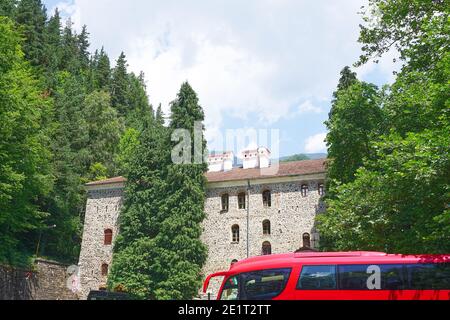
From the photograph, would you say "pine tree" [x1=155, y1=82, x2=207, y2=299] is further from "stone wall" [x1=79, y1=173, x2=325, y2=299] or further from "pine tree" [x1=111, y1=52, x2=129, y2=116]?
"pine tree" [x1=111, y1=52, x2=129, y2=116]

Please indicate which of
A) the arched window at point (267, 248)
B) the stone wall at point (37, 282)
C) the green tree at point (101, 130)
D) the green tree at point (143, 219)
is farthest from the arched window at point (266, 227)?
the green tree at point (101, 130)

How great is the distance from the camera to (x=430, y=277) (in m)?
11.0

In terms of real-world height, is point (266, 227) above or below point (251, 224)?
below

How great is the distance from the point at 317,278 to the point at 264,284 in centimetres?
134

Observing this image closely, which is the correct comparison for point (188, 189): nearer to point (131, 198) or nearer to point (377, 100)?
point (131, 198)

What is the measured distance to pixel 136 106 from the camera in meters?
66.1

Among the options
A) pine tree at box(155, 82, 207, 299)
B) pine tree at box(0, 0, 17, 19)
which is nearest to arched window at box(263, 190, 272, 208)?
pine tree at box(155, 82, 207, 299)

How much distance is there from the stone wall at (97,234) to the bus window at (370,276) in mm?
29214

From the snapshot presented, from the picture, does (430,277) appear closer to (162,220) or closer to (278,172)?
(278,172)

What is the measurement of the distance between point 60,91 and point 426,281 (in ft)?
140

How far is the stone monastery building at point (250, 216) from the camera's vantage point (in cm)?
3334

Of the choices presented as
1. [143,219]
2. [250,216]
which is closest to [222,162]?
[250,216]

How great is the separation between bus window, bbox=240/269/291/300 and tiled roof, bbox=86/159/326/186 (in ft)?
73.6

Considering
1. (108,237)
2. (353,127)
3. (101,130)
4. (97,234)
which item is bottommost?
(108,237)
